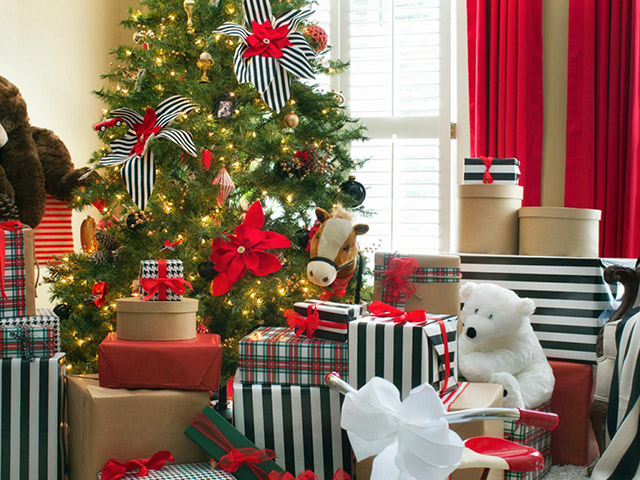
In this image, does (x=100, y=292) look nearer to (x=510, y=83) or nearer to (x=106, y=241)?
(x=106, y=241)

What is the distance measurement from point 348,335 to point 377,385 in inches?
37.0

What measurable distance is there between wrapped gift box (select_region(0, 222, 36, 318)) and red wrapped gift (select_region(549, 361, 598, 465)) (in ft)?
6.04

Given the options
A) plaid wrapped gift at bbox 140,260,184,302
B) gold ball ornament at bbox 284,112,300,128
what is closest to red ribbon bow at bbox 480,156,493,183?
gold ball ornament at bbox 284,112,300,128

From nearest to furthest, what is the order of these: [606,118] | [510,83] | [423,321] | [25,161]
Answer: [423,321] → [25,161] → [606,118] → [510,83]

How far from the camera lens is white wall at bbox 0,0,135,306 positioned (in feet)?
9.00

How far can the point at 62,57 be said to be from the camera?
3053mm

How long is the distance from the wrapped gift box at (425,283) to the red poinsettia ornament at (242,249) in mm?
393

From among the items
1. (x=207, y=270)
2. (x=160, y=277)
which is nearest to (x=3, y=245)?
(x=160, y=277)

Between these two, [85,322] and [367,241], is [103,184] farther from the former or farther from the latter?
[367,241]

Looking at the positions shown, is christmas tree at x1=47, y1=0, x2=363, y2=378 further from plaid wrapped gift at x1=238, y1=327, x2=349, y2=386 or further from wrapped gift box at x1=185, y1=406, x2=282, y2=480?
wrapped gift box at x1=185, y1=406, x2=282, y2=480

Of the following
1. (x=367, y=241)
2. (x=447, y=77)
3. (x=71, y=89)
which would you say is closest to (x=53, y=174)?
(x=71, y=89)

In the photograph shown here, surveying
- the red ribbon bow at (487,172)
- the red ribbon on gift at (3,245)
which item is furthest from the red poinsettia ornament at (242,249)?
the red ribbon bow at (487,172)

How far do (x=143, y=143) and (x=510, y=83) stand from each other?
75.2 inches

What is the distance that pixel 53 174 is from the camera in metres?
2.70
